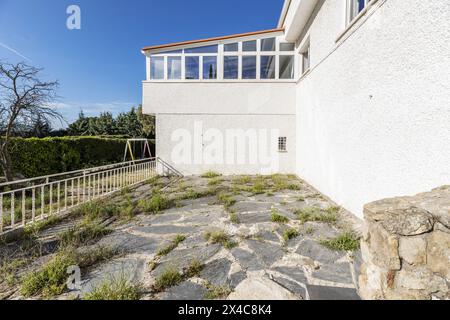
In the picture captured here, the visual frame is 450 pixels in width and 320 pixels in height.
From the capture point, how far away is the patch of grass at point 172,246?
2.86 metres

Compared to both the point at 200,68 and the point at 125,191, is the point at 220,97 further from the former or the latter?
the point at 125,191

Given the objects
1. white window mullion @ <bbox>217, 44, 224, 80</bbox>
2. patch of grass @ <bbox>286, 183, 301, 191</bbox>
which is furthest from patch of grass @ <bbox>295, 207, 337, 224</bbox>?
white window mullion @ <bbox>217, 44, 224, 80</bbox>

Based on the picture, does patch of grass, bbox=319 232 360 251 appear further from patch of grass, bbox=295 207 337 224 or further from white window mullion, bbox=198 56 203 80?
white window mullion, bbox=198 56 203 80

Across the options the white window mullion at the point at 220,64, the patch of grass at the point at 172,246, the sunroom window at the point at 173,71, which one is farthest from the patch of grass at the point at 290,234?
the sunroom window at the point at 173,71

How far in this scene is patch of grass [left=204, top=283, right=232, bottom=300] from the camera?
79.2 inches

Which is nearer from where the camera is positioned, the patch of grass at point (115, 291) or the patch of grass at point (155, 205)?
the patch of grass at point (115, 291)

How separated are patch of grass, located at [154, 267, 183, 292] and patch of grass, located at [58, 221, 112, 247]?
5.46 feet

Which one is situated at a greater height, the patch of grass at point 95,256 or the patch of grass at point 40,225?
the patch of grass at point 40,225

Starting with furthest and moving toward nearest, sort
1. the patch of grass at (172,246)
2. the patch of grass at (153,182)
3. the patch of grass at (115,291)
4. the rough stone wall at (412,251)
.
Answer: the patch of grass at (153,182), the patch of grass at (172,246), the patch of grass at (115,291), the rough stone wall at (412,251)

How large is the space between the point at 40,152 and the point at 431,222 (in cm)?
997

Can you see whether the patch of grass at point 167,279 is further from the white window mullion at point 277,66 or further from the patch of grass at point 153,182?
the white window mullion at point 277,66

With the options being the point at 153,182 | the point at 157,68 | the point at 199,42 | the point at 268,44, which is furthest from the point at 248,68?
the point at 153,182

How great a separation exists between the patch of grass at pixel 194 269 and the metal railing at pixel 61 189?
275cm
